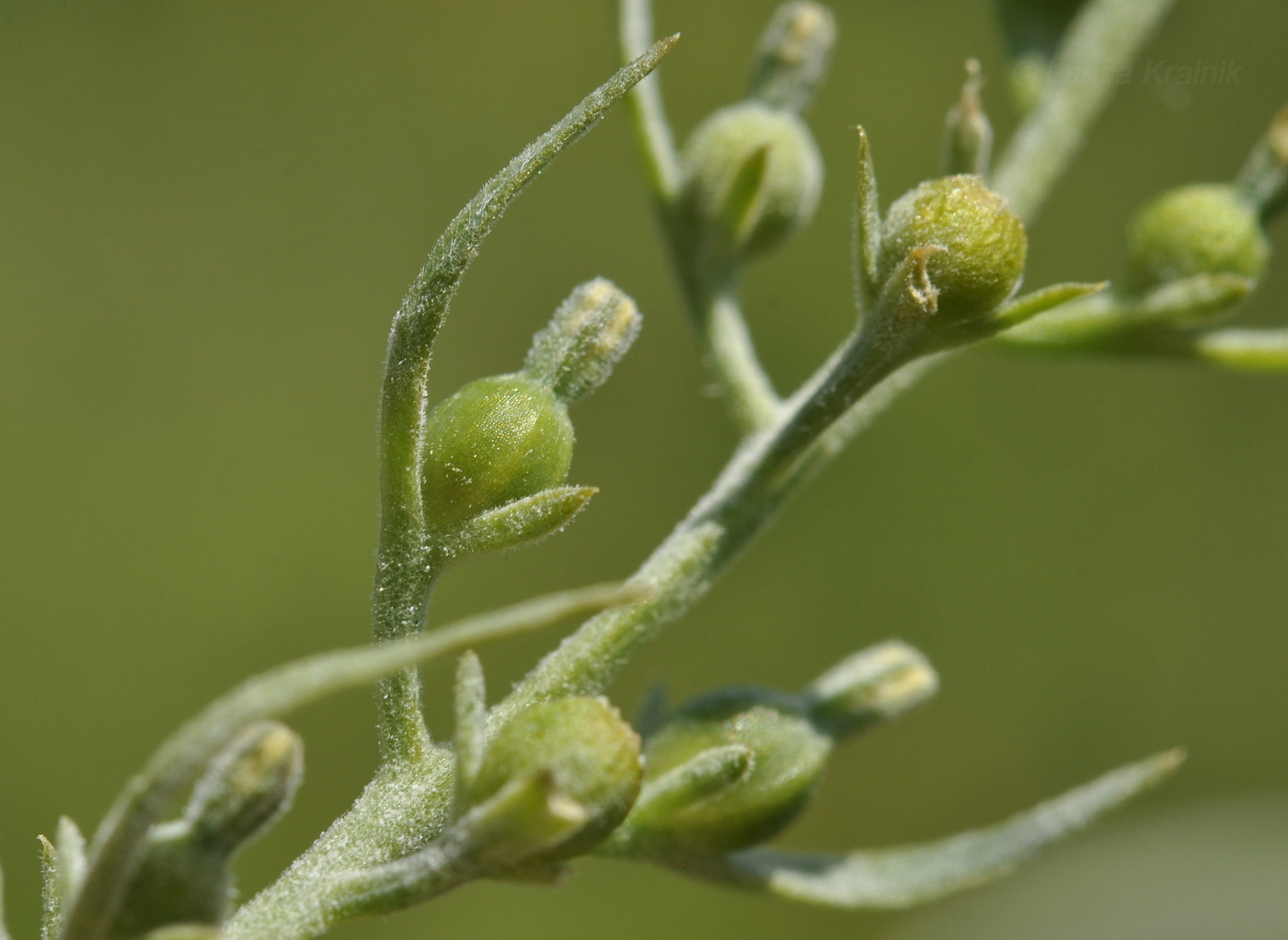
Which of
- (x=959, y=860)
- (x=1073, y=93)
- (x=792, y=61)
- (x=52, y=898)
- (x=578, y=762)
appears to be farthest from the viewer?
(x=1073, y=93)

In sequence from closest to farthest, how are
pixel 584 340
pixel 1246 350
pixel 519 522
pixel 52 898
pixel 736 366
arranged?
pixel 52 898 < pixel 519 522 < pixel 584 340 < pixel 736 366 < pixel 1246 350

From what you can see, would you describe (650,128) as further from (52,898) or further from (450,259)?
(52,898)

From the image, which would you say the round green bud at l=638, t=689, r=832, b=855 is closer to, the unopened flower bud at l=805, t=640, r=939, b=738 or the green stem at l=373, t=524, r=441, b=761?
the unopened flower bud at l=805, t=640, r=939, b=738

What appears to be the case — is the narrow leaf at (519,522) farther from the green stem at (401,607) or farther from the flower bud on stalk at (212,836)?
the flower bud on stalk at (212,836)

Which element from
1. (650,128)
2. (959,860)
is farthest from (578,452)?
(959,860)

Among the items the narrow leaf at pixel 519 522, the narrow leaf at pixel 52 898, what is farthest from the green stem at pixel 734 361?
the narrow leaf at pixel 52 898

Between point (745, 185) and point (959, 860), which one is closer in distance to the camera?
point (959, 860)

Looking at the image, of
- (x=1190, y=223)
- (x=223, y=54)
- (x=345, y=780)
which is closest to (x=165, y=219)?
(x=223, y=54)
